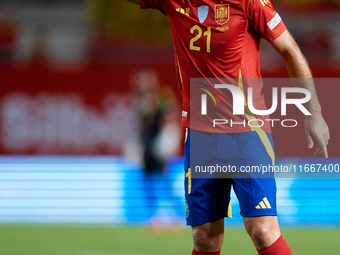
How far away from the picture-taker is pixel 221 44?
2834 mm

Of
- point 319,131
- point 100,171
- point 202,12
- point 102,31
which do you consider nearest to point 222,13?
point 202,12

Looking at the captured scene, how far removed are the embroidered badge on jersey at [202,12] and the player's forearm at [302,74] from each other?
0.46 meters

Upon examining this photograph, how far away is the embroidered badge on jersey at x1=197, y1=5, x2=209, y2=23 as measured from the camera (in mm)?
2867

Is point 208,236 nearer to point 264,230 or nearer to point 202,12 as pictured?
point 264,230

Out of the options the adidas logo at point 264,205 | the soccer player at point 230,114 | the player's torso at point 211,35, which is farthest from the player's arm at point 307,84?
the adidas logo at point 264,205

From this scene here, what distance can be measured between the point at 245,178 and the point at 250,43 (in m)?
0.72

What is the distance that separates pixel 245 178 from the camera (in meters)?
2.79

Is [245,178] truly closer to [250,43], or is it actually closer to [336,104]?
[250,43]

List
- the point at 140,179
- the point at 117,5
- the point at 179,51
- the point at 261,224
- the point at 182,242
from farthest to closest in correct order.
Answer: the point at 117,5 < the point at 140,179 < the point at 182,242 < the point at 179,51 < the point at 261,224

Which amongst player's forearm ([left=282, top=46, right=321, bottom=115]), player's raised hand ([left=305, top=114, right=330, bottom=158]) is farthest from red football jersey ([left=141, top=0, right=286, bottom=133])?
player's raised hand ([left=305, top=114, right=330, bottom=158])

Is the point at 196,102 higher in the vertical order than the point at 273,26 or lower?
lower

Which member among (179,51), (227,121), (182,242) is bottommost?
(182,242)

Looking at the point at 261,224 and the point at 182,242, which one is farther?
the point at 182,242

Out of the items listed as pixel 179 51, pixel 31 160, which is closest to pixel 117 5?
pixel 31 160
